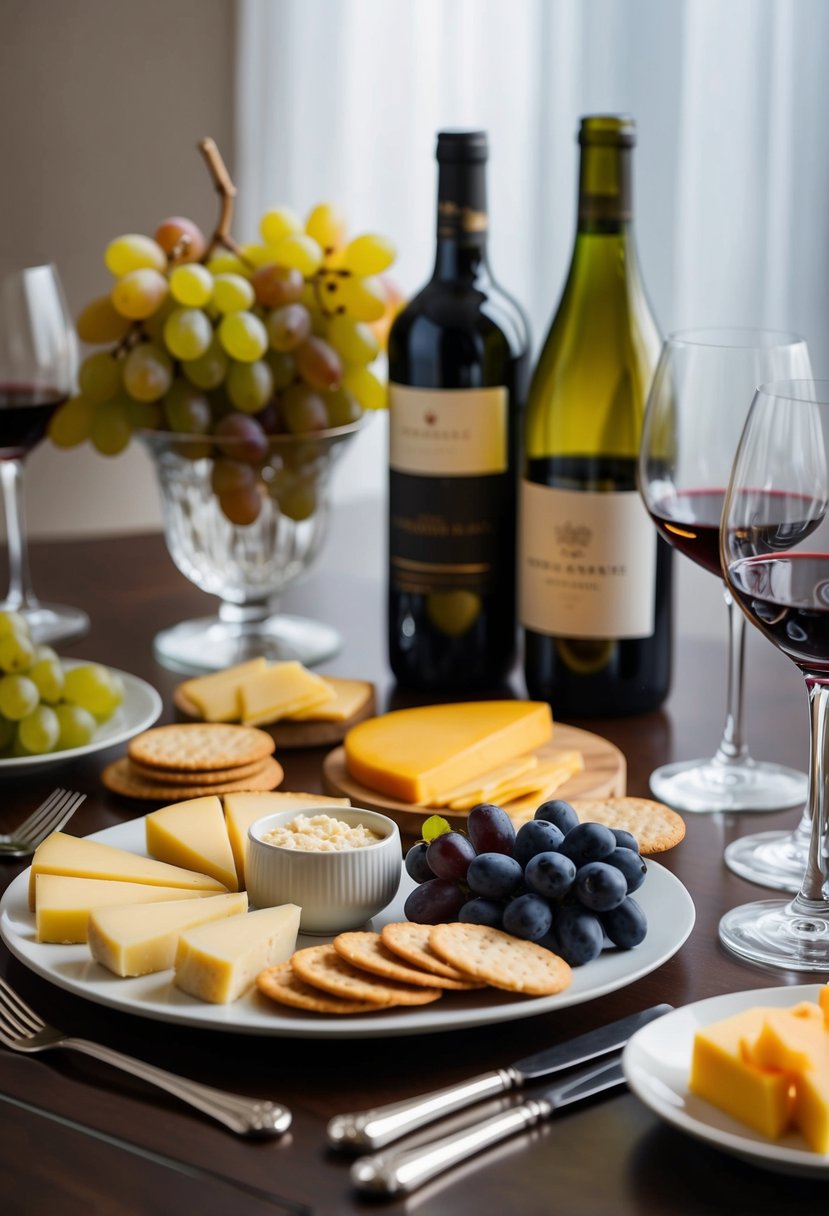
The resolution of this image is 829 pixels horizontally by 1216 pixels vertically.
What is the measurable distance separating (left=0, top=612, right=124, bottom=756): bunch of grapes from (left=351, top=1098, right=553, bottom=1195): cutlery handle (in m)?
0.62

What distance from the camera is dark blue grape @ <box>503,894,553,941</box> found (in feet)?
2.58

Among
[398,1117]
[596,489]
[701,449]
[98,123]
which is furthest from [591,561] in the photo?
[98,123]

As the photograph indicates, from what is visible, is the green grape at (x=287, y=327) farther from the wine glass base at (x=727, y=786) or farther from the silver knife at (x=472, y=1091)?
the silver knife at (x=472, y=1091)

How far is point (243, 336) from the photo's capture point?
1.41 m

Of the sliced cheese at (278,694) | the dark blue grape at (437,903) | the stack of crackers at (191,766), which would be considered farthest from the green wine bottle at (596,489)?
the dark blue grape at (437,903)

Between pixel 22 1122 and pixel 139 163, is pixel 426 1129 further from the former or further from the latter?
pixel 139 163

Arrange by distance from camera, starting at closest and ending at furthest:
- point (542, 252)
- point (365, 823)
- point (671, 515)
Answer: point (365, 823), point (671, 515), point (542, 252)

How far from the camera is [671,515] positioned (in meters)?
1.16

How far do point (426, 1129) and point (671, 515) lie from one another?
609mm

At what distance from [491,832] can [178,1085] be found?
24cm

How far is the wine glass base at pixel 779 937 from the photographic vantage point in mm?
863

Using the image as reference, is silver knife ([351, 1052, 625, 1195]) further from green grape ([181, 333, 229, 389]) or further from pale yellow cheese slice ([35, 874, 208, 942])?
green grape ([181, 333, 229, 389])

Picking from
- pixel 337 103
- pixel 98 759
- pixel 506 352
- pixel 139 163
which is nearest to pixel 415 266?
pixel 337 103

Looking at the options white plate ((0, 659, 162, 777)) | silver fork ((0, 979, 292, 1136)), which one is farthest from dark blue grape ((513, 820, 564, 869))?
white plate ((0, 659, 162, 777))
